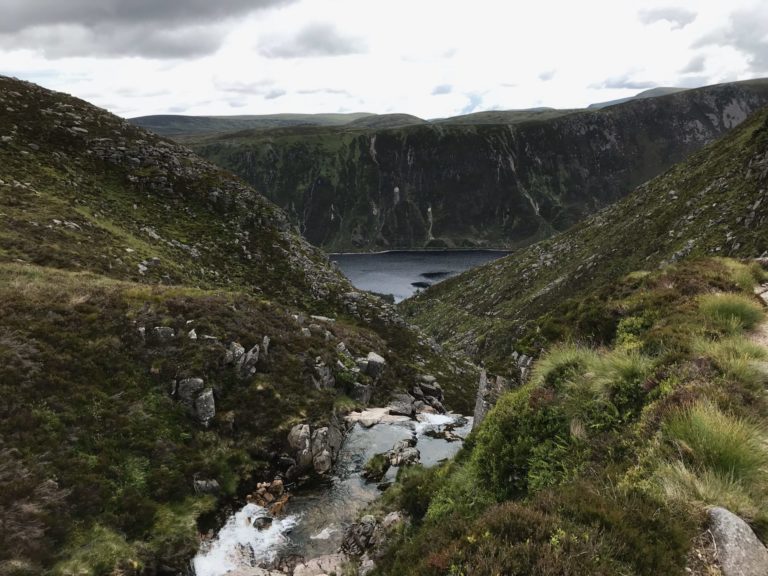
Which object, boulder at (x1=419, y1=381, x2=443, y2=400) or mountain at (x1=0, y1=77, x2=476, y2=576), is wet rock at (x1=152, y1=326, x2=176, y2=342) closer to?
mountain at (x1=0, y1=77, x2=476, y2=576)

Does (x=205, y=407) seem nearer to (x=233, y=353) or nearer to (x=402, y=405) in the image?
(x=233, y=353)

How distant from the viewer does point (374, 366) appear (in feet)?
119

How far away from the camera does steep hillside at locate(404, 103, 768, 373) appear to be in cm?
5972

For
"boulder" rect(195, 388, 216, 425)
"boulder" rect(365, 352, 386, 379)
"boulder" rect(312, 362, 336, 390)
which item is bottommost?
"boulder" rect(365, 352, 386, 379)

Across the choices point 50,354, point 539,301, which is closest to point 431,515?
point 50,354

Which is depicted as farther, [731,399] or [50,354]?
[50,354]

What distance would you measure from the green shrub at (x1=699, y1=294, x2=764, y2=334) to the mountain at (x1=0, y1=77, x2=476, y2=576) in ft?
63.7

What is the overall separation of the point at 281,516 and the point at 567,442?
15259mm

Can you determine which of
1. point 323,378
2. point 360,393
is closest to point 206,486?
point 323,378

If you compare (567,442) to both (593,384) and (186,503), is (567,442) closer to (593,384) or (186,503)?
(593,384)

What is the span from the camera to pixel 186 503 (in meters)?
19.5

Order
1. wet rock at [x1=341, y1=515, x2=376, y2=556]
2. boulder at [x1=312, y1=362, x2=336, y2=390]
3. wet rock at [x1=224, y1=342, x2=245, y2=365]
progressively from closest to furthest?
wet rock at [x1=341, y1=515, x2=376, y2=556], wet rock at [x1=224, y1=342, x2=245, y2=365], boulder at [x1=312, y1=362, x2=336, y2=390]

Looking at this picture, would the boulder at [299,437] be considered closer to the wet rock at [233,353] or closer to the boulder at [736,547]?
the wet rock at [233,353]

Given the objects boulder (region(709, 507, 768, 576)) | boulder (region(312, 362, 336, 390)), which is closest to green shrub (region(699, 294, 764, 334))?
boulder (region(709, 507, 768, 576))
